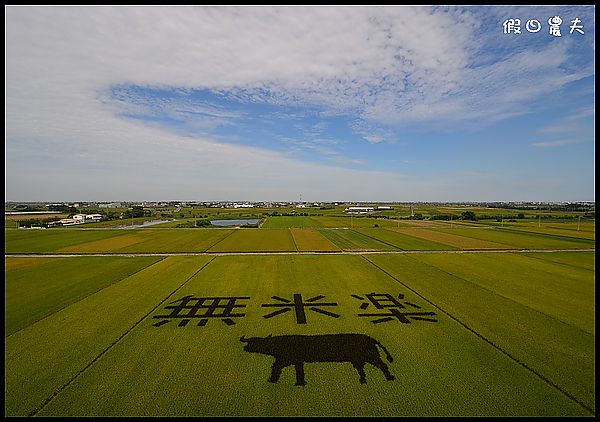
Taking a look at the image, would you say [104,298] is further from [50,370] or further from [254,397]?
[254,397]

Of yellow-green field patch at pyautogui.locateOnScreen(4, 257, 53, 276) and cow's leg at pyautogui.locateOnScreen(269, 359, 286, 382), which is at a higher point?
yellow-green field patch at pyautogui.locateOnScreen(4, 257, 53, 276)

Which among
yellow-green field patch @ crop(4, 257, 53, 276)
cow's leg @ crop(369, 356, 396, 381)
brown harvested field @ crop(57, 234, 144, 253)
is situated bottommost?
cow's leg @ crop(369, 356, 396, 381)

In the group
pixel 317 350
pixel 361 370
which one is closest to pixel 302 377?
pixel 317 350

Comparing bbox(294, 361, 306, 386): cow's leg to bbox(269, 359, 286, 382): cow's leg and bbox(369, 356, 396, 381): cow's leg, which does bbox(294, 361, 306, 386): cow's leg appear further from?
bbox(369, 356, 396, 381): cow's leg

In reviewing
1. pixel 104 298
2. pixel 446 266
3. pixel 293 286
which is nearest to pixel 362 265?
pixel 446 266

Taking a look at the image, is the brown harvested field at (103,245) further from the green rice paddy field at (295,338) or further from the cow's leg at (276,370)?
the cow's leg at (276,370)

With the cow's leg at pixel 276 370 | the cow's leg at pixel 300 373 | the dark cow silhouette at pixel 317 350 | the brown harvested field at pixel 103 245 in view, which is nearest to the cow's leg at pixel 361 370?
the dark cow silhouette at pixel 317 350

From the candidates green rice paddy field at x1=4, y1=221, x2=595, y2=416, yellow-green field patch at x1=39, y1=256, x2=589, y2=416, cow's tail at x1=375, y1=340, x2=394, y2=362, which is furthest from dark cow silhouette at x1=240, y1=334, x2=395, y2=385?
yellow-green field patch at x1=39, y1=256, x2=589, y2=416
